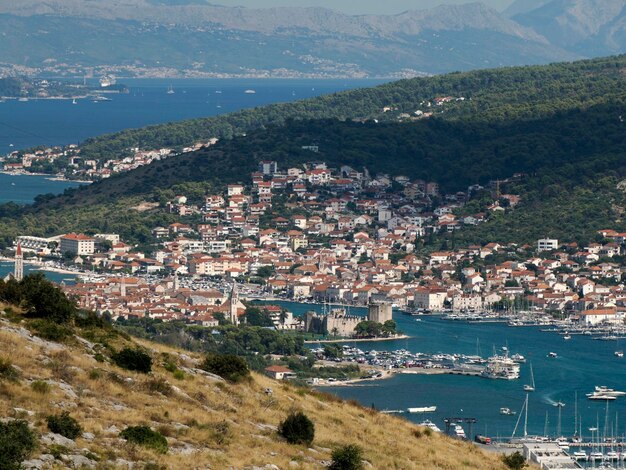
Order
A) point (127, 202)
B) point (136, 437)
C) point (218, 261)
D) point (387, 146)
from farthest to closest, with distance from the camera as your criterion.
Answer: point (387, 146) < point (127, 202) < point (218, 261) < point (136, 437)

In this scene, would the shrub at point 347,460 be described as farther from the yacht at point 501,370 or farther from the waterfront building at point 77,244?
the waterfront building at point 77,244

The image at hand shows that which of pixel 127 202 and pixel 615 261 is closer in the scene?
pixel 615 261

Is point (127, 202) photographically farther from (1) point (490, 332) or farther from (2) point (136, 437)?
(2) point (136, 437)

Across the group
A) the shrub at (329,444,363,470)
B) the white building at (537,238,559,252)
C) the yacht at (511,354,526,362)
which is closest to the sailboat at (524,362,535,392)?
the yacht at (511,354,526,362)

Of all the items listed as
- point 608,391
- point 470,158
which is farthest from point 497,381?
point 470,158

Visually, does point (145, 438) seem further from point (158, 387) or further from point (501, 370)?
point (501, 370)

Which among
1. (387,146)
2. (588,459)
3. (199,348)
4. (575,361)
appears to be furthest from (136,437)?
(387,146)

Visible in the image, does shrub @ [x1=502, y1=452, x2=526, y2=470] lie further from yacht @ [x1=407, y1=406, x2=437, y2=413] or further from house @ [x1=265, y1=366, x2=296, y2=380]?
house @ [x1=265, y1=366, x2=296, y2=380]
